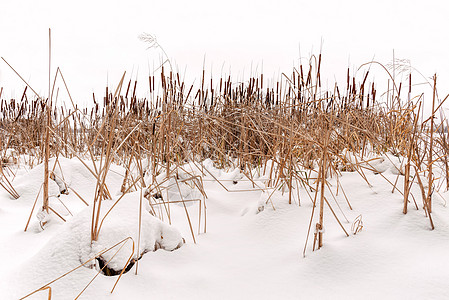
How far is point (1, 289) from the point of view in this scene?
69 centimetres

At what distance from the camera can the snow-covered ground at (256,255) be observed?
694 mm

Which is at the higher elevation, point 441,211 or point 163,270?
point 441,211

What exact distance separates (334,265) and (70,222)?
27.0 inches

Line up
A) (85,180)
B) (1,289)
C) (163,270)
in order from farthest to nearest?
(85,180)
(163,270)
(1,289)

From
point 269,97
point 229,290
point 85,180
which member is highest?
point 269,97

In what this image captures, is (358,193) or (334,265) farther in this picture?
(358,193)

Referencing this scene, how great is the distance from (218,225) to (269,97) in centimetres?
194

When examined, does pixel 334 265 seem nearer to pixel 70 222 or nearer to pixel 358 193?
pixel 358 193

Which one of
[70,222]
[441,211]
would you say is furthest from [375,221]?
[70,222]

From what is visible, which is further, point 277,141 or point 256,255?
point 277,141

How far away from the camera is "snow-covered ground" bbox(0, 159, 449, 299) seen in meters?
0.69

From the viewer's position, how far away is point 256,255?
3.03 feet

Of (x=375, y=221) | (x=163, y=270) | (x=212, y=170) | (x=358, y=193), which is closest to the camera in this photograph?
(x=163, y=270)

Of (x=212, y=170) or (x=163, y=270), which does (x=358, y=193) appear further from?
(x=212, y=170)
